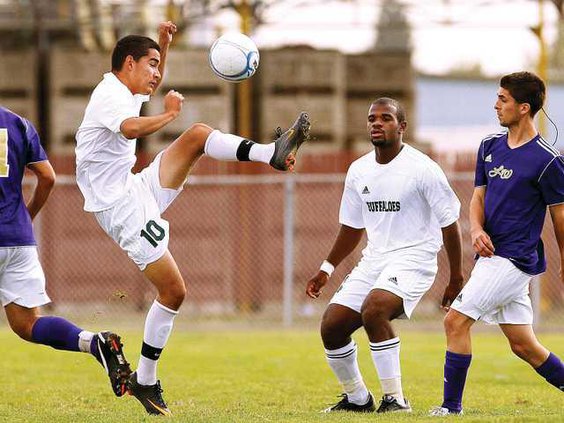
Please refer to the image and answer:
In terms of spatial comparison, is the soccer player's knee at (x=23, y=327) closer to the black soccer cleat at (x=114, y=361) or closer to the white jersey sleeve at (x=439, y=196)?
the black soccer cleat at (x=114, y=361)

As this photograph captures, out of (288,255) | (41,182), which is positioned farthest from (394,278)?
(288,255)

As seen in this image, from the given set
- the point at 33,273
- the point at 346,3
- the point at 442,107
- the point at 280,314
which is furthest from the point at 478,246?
the point at 442,107

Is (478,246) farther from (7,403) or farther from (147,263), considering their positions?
(7,403)

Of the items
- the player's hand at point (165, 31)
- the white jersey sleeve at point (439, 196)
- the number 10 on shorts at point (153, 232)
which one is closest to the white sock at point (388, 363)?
the white jersey sleeve at point (439, 196)

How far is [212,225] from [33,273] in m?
11.4

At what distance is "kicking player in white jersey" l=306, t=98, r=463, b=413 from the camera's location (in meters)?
8.92

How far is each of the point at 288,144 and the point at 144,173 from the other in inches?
43.1

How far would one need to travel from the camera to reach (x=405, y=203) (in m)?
9.07

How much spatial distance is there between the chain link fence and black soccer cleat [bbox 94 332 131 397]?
36.5ft

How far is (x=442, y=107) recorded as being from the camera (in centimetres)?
3559

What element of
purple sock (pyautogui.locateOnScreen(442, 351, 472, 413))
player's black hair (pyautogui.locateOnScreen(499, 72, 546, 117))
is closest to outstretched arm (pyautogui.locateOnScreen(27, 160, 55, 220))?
purple sock (pyautogui.locateOnScreen(442, 351, 472, 413))

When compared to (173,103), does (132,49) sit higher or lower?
higher

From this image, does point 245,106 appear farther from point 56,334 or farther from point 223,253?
point 56,334

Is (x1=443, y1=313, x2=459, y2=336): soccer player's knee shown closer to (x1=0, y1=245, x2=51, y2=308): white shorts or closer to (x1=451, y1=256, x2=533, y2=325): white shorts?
(x1=451, y1=256, x2=533, y2=325): white shorts
